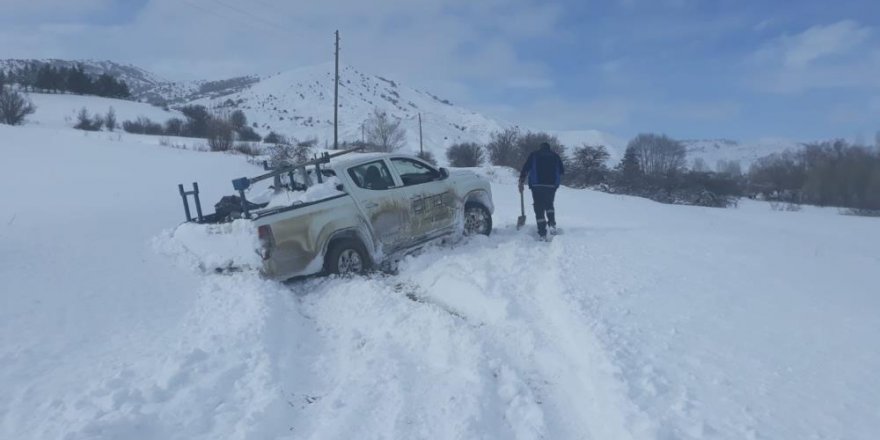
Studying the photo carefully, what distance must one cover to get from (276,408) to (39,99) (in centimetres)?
7698

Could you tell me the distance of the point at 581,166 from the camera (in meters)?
50.9

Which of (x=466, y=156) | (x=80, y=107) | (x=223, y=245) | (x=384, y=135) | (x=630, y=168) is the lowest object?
(x=223, y=245)

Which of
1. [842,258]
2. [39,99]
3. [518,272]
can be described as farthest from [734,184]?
[39,99]

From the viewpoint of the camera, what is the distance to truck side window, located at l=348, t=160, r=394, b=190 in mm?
8002

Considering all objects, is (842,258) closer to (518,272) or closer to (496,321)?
(518,272)

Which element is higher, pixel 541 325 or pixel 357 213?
pixel 357 213

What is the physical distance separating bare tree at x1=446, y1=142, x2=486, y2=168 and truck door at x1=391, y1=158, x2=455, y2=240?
4080 centimetres

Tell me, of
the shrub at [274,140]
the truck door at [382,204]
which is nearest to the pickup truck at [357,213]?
the truck door at [382,204]

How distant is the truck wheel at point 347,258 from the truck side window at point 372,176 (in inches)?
35.8

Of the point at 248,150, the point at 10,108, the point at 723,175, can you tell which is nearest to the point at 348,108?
the point at 10,108

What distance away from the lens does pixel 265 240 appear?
269 inches

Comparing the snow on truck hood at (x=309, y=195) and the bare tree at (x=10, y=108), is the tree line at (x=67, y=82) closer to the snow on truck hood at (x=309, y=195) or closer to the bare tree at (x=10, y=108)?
the bare tree at (x=10, y=108)

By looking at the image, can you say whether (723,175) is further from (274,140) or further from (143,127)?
(143,127)

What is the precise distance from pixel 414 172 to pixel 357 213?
1.52 m
